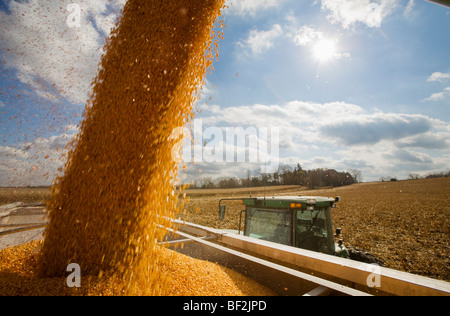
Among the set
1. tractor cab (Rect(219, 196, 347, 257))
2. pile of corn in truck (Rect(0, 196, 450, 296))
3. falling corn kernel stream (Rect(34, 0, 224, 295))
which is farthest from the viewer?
tractor cab (Rect(219, 196, 347, 257))

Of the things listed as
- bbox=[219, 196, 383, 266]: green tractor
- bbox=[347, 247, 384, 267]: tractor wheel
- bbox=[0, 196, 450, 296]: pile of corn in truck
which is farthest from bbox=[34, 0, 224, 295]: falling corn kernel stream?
bbox=[347, 247, 384, 267]: tractor wheel

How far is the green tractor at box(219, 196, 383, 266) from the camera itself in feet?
10.7

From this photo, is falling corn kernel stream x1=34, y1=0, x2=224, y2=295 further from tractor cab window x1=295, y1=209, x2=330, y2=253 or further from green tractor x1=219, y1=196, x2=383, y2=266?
tractor cab window x1=295, y1=209, x2=330, y2=253

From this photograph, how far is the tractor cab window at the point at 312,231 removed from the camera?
334 centimetres

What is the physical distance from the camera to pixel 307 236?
3428mm

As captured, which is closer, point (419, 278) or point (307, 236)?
point (419, 278)

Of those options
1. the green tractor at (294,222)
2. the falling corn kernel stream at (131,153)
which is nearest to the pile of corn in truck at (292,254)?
the green tractor at (294,222)

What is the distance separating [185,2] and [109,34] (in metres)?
1.01

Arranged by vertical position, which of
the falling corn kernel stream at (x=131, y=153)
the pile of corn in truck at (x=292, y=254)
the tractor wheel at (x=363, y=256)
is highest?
the falling corn kernel stream at (x=131, y=153)

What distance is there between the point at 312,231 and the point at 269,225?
0.66 meters

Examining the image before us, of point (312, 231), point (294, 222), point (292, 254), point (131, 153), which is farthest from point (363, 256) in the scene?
point (131, 153)

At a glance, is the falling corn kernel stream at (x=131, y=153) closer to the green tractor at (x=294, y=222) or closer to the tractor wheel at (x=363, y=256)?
the green tractor at (x=294, y=222)
